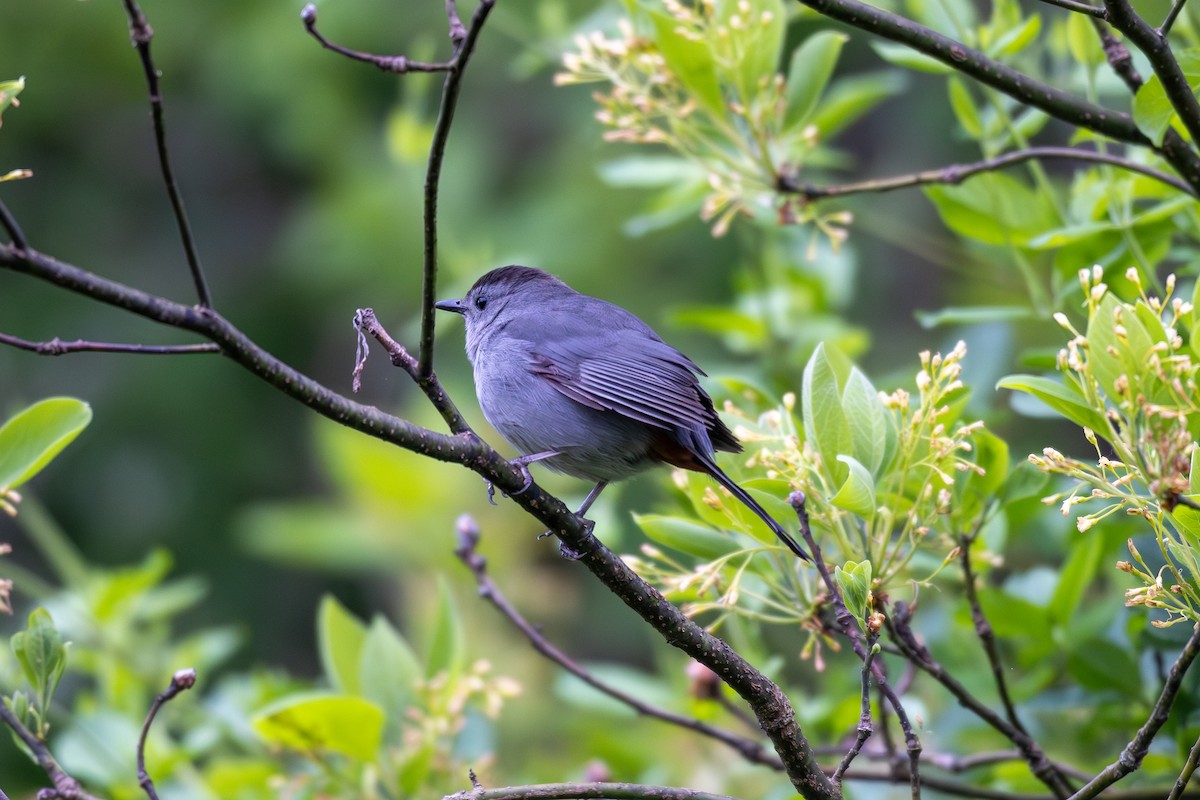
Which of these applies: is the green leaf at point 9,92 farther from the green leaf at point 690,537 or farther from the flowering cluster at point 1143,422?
the flowering cluster at point 1143,422

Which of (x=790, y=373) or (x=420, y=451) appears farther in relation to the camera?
(x=790, y=373)

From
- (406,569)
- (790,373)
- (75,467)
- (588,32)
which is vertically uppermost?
(588,32)

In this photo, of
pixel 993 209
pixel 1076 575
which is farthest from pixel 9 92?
pixel 1076 575

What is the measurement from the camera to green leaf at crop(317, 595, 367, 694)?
12.1ft

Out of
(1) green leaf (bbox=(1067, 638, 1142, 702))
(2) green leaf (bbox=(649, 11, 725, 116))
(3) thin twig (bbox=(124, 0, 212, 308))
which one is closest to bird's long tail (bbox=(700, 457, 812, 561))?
(1) green leaf (bbox=(1067, 638, 1142, 702))

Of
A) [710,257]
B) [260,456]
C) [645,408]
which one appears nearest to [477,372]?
[645,408]

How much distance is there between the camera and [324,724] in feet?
10.7

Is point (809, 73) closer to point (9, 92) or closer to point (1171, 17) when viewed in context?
point (1171, 17)

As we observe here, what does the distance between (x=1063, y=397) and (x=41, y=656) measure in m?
1.94

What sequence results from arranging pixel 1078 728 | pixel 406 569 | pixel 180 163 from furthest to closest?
pixel 180 163
pixel 406 569
pixel 1078 728

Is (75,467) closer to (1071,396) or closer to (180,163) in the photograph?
(180,163)

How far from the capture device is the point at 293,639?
35.3 ft

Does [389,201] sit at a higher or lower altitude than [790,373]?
lower

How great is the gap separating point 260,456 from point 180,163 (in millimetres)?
3232
